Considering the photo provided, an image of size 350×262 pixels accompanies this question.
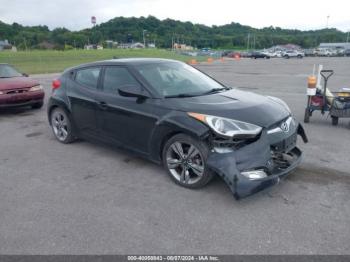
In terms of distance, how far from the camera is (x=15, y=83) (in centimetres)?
874

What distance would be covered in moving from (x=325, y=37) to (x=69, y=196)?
14885cm

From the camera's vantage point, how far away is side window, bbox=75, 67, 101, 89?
5.21 meters

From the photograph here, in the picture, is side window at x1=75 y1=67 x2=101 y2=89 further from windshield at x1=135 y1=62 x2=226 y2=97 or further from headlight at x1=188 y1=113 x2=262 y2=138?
headlight at x1=188 y1=113 x2=262 y2=138

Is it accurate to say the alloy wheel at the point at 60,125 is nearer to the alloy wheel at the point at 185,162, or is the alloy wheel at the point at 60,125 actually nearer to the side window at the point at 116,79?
the side window at the point at 116,79

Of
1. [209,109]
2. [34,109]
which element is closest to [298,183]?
[209,109]

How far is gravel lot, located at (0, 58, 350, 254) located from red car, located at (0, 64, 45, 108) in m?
3.90

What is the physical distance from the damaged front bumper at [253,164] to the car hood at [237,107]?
23 cm

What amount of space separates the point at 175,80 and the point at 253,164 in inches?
73.9

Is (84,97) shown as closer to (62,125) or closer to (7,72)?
Answer: (62,125)

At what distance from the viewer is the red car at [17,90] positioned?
848 cm

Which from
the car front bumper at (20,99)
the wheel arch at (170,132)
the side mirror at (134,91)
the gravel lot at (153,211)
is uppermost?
the side mirror at (134,91)

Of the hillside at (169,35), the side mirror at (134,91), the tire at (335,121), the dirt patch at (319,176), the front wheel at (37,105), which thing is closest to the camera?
the dirt patch at (319,176)

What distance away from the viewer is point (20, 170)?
4.75m

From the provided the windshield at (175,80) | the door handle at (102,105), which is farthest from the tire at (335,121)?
the door handle at (102,105)
